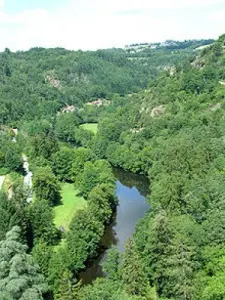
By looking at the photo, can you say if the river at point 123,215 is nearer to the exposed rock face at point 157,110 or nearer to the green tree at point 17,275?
the green tree at point 17,275

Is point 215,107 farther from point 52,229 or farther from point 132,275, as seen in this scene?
A: point 132,275

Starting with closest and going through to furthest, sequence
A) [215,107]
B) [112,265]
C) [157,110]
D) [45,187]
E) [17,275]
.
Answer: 1. [17,275]
2. [112,265]
3. [45,187]
4. [215,107]
5. [157,110]

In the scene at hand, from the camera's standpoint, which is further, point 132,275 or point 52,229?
point 52,229

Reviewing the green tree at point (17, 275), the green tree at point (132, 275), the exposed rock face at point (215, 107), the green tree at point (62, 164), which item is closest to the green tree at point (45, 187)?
the green tree at point (62, 164)

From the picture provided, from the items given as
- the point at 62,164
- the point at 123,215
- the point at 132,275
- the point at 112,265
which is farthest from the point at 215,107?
the point at 132,275

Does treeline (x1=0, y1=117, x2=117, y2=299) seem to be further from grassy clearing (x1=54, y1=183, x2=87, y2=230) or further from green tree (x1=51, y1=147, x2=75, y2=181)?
grassy clearing (x1=54, y1=183, x2=87, y2=230)

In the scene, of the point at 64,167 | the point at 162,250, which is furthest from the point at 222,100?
the point at 162,250

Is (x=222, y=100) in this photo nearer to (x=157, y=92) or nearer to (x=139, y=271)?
(x=157, y=92)
